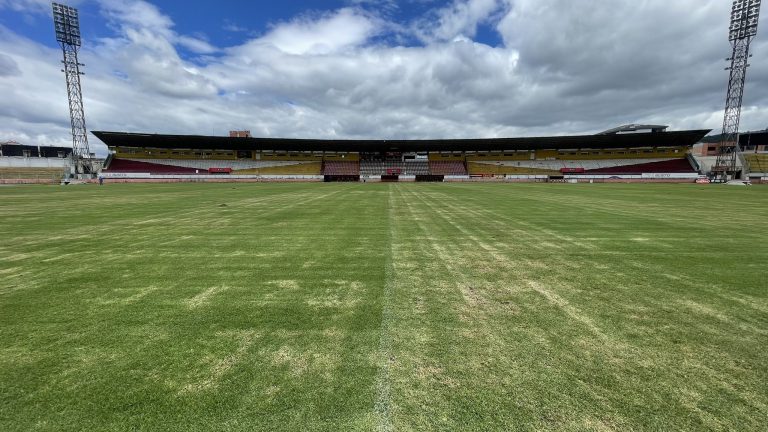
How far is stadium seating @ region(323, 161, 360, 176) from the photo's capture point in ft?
240

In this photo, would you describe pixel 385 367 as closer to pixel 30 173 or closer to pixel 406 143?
pixel 406 143

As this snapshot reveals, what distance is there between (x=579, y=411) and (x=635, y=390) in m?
0.65

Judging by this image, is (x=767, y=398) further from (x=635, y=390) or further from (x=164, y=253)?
(x=164, y=253)

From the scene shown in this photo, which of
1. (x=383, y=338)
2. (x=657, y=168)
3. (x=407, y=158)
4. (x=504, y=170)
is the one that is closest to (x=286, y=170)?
(x=407, y=158)

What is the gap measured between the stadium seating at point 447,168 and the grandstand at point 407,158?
0.08 meters

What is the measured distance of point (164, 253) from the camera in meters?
7.27

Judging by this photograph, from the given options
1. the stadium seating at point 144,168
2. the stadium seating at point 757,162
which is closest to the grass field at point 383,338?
the stadium seating at point 144,168

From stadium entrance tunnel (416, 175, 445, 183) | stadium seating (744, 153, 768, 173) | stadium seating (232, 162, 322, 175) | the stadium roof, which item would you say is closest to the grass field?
stadium entrance tunnel (416, 175, 445, 183)

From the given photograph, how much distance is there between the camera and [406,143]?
7156cm

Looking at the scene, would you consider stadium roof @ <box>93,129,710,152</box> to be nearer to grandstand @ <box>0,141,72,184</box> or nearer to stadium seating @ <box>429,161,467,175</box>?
stadium seating @ <box>429,161,467,175</box>

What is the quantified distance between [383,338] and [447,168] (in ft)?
240

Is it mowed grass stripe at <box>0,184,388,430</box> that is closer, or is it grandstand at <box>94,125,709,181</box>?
mowed grass stripe at <box>0,184,388,430</box>

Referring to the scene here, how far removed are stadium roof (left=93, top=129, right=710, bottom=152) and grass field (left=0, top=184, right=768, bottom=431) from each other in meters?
64.4

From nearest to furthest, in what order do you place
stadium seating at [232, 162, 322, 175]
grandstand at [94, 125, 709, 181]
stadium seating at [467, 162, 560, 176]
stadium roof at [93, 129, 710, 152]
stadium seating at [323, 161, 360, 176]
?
stadium roof at [93, 129, 710, 152] < grandstand at [94, 125, 709, 181] < stadium seating at [467, 162, 560, 176] < stadium seating at [232, 162, 322, 175] < stadium seating at [323, 161, 360, 176]
